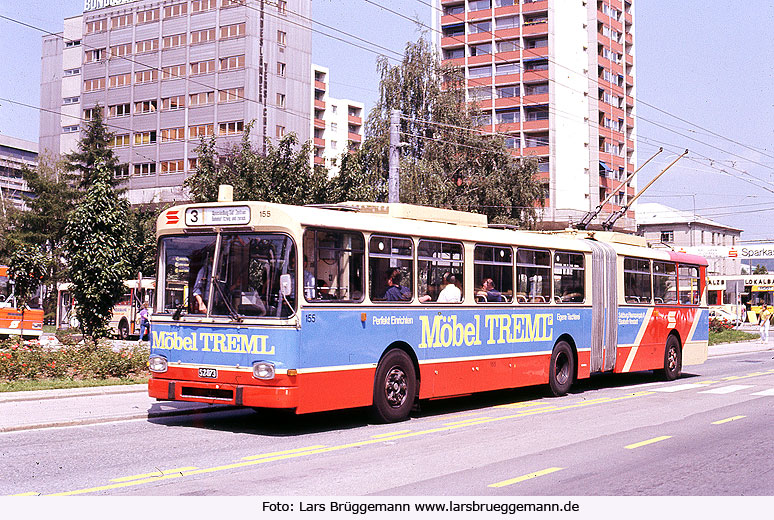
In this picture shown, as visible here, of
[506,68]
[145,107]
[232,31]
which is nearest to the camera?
[232,31]

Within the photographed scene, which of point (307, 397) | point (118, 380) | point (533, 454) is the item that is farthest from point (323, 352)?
point (118, 380)

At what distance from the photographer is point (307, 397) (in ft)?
38.6

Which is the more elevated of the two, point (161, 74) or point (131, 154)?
point (161, 74)

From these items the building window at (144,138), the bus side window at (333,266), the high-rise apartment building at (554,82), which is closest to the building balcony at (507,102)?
the high-rise apartment building at (554,82)

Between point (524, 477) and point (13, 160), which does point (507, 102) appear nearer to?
point (13, 160)

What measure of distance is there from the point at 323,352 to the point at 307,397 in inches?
25.5

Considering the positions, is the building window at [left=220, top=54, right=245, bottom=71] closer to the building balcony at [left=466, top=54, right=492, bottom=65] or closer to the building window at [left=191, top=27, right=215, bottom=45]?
the building window at [left=191, top=27, right=215, bottom=45]

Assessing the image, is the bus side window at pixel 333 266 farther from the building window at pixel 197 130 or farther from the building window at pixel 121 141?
the building window at pixel 121 141

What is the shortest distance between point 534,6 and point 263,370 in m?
81.0

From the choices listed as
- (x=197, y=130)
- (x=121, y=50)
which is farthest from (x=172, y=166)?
(x=121, y=50)

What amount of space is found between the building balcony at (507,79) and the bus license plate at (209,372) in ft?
258

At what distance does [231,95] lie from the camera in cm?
7731

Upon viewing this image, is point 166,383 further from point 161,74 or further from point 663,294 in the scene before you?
point 161,74

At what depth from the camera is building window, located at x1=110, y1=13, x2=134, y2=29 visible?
8275 cm
